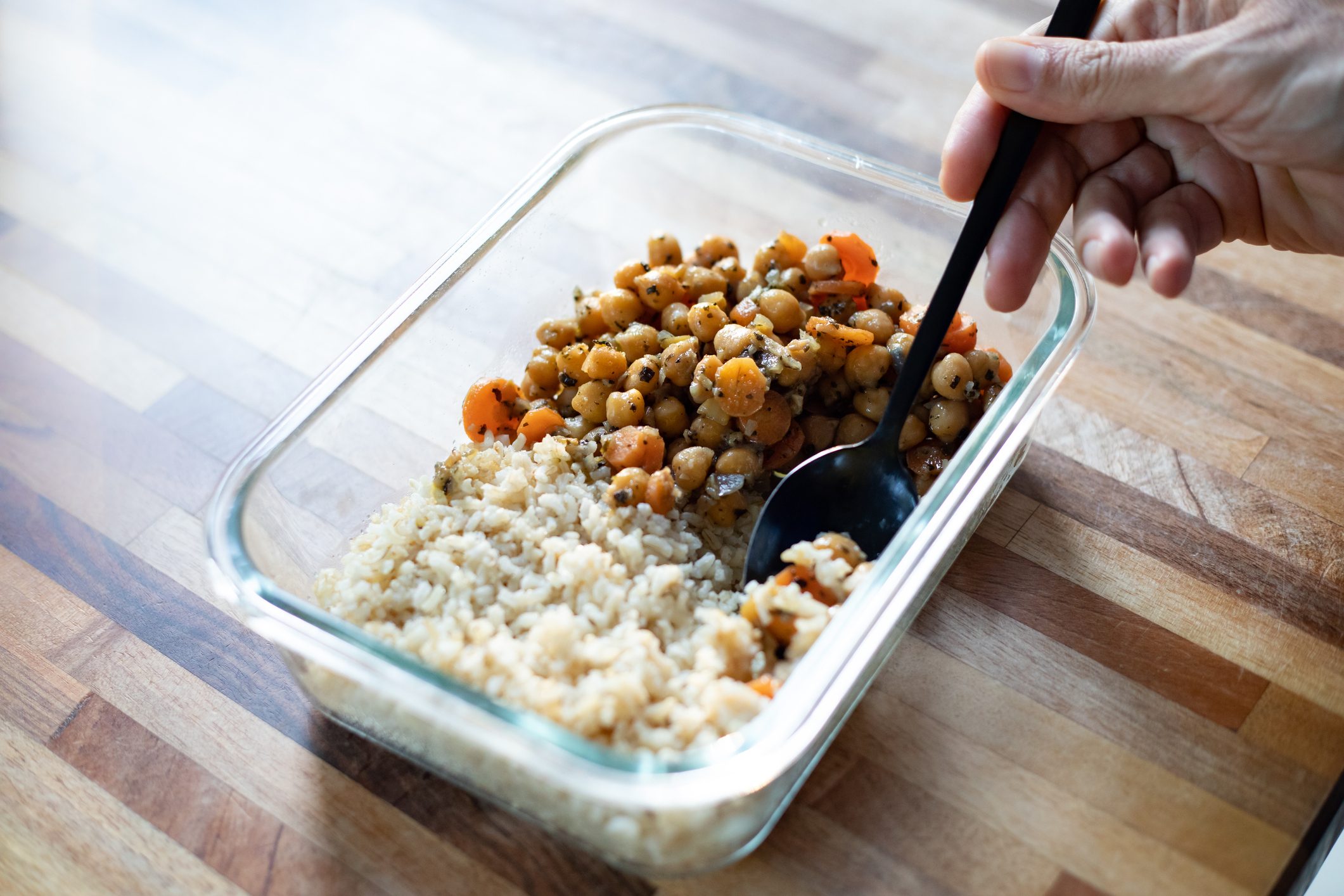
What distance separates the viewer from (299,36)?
2.41 metres

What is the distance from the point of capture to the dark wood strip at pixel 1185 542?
4.55ft

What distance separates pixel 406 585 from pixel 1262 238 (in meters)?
1.24

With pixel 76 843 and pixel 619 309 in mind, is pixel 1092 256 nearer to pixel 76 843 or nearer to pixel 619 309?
pixel 619 309

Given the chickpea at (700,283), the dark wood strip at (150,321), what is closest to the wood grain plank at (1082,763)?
the chickpea at (700,283)

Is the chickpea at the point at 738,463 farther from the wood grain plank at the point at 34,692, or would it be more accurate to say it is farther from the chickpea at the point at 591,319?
the wood grain plank at the point at 34,692

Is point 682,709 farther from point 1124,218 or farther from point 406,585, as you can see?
point 1124,218

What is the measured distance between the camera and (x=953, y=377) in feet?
4.49

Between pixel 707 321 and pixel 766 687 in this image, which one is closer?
pixel 766 687

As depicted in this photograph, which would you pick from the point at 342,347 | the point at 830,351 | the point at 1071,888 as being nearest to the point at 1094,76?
the point at 830,351

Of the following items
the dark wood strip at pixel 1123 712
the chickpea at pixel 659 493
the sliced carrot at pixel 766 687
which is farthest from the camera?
the chickpea at pixel 659 493

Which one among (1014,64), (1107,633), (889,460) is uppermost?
(1014,64)

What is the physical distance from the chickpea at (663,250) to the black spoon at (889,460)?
43 centimetres

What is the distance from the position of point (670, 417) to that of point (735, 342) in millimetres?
127

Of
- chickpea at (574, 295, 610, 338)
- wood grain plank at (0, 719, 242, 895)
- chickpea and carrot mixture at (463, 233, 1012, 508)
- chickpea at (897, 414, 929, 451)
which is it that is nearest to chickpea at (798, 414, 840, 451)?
chickpea and carrot mixture at (463, 233, 1012, 508)
